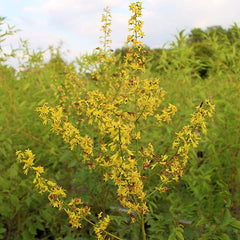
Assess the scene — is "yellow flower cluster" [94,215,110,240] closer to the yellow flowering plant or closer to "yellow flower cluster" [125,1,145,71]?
the yellow flowering plant

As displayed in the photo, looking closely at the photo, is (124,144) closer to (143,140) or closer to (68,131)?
(68,131)

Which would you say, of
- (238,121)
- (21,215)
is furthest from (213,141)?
(21,215)

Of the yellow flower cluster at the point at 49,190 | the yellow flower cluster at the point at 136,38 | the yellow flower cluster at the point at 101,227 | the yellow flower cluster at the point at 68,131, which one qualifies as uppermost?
the yellow flower cluster at the point at 136,38

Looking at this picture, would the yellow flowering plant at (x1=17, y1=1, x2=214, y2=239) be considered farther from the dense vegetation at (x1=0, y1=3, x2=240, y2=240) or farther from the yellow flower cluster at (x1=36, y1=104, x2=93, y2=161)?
the dense vegetation at (x1=0, y1=3, x2=240, y2=240)

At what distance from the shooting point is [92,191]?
2.29 m

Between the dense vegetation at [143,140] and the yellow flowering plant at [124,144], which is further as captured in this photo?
the dense vegetation at [143,140]

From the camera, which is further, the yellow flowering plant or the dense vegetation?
the dense vegetation

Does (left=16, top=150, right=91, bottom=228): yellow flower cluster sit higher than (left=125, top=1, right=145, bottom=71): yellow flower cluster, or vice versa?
(left=125, top=1, right=145, bottom=71): yellow flower cluster

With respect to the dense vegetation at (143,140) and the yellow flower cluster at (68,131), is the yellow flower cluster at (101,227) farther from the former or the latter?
the dense vegetation at (143,140)

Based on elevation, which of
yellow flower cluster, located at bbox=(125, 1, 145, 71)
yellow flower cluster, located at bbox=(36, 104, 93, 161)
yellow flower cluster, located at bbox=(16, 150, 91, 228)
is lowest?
yellow flower cluster, located at bbox=(16, 150, 91, 228)

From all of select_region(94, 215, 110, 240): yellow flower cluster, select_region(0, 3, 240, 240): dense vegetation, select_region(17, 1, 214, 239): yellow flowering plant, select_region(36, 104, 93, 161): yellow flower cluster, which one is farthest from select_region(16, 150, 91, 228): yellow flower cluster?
select_region(0, 3, 240, 240): dense vegetation

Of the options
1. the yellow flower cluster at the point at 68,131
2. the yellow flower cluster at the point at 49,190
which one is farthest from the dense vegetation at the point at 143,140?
the yellow flower cluster at the point at 68,131

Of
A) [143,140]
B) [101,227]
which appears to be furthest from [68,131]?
[143,140]

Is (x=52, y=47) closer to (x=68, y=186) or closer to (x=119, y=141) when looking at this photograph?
(x=68, y=186)
